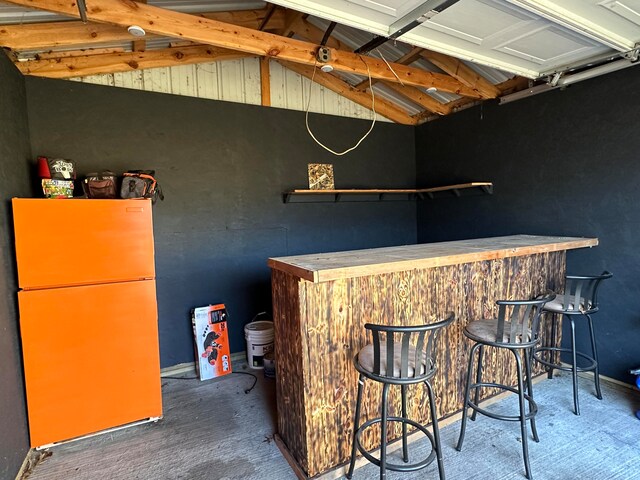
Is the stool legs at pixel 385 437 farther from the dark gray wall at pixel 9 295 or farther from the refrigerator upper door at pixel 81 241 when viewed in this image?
the dark gray wall at pixel 9 295

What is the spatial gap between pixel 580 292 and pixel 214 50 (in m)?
3.88

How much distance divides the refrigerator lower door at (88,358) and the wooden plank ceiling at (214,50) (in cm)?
177

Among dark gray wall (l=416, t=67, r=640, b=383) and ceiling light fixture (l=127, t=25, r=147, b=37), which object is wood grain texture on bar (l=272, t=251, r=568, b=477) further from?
ceiling light fixture (l=127, t=25, r=147, b=37)

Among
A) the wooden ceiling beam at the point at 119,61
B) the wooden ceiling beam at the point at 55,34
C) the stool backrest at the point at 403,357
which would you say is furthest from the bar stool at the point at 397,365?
the wooden ceiling beam at the point at 119,61

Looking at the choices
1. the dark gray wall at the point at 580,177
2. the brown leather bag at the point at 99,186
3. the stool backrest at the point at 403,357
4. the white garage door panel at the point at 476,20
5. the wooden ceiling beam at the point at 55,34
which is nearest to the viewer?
the stool backrest at the point at 403,357

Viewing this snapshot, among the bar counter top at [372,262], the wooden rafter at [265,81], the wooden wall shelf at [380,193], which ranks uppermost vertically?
the wooden rafter at [265,81]

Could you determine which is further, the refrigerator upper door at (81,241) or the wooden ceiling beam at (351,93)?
the wooden ceiling beam at (351,93)

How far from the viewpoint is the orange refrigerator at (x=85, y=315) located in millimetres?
2186

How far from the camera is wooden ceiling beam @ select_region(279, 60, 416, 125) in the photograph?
396 cm

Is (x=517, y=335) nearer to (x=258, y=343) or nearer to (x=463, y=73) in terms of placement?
(x=258, y=343)

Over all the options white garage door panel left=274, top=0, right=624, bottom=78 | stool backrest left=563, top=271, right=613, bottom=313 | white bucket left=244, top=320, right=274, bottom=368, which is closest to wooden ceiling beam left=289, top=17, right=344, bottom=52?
white garage door panel left=274, top=0, right=624, bottom=78

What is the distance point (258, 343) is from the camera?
3.39m

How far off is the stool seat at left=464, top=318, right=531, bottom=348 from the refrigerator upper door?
7.59 ft

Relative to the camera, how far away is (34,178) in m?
2.71
